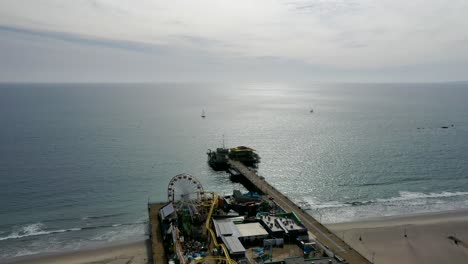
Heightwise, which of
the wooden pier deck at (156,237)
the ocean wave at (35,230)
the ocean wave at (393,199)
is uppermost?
the wooden pier deck at (156,237)

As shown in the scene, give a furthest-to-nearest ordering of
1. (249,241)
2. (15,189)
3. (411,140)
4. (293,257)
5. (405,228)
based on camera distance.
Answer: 1. (411,140)
2. (15,189)
3. (405,228)
4. (249,241)
5. (293,257)

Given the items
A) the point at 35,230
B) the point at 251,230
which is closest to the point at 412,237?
the point at 251,230

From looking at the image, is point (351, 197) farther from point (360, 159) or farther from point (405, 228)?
point (360, 159)

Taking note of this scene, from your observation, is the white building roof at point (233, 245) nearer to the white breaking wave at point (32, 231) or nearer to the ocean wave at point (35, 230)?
the ocean wave at point (35, 230)

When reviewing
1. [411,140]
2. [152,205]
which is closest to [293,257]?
[152,205]

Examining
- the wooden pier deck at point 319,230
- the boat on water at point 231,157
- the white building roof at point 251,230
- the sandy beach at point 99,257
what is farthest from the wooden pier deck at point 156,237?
the boat on water at point 231,157

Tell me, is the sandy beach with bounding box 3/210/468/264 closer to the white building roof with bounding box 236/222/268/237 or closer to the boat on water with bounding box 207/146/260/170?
the white building roof with bounding box 236/222/268/237
